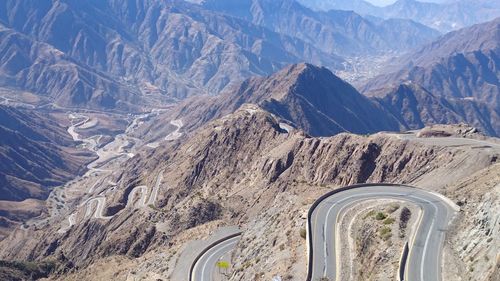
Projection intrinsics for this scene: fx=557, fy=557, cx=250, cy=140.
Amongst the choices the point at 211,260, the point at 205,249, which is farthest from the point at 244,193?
the point at 211,260

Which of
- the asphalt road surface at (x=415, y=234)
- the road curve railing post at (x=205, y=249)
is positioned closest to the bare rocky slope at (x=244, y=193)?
the asphalt road surface at (x=415, y=234)

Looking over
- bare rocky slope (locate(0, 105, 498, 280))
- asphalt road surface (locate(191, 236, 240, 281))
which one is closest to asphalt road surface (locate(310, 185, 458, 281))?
bare rocky slope (locate(0, 105, 498, 280))

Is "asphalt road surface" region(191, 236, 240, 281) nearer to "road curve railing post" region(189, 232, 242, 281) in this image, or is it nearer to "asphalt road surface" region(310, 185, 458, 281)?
"road curve railing post" region(189, 232, 242, 281)

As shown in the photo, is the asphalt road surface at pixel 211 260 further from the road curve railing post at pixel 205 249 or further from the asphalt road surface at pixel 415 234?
the asphalt road surface at pixel 415 234

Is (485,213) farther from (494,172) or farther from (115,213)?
(115,213)

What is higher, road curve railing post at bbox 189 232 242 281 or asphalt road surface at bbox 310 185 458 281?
asphalt road surface at bbox 310 185 458 281

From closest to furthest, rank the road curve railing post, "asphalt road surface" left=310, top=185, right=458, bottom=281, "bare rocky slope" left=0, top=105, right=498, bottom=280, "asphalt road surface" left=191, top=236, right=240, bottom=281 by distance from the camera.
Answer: "asphalt road surface" left=310, top=185, right=458, bottom=281 < "bare rocky slope" left=0, top=105, right=498, bottom=280 < "asphalt road surface" left=191, top=236, right=240, bottom=281 < the road curve railing post
